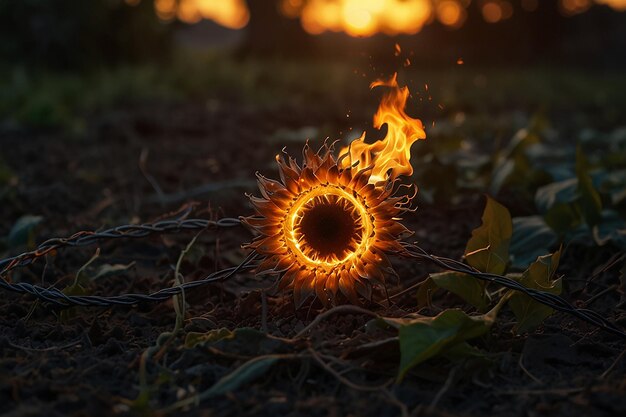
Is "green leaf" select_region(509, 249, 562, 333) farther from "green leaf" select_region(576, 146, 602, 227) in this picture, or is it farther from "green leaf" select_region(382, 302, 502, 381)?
"green leaf" select_region(576, 146, 602, 227)

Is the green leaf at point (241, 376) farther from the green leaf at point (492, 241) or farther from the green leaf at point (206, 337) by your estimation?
the green leaf at point (492, 241)

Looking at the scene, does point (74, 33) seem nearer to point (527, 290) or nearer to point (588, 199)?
point (588, 199)

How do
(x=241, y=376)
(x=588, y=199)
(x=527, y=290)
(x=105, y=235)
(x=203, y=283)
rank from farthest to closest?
(x=588, y=199) < (x=105, y=235) < (x=203, y=283) < (x=527, y=290) < (x=241, y=376)

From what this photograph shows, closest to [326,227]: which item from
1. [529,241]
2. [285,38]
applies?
[529,241]

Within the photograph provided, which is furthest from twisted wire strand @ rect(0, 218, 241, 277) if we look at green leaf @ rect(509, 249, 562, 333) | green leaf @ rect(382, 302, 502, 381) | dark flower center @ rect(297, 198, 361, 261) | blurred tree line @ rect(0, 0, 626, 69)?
blurred tree line @ rect(0, 0, 626, 69)

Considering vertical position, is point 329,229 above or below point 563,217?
below

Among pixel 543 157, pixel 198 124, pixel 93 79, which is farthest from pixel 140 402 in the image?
pixel 93 79

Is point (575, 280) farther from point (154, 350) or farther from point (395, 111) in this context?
point (154, 350)
